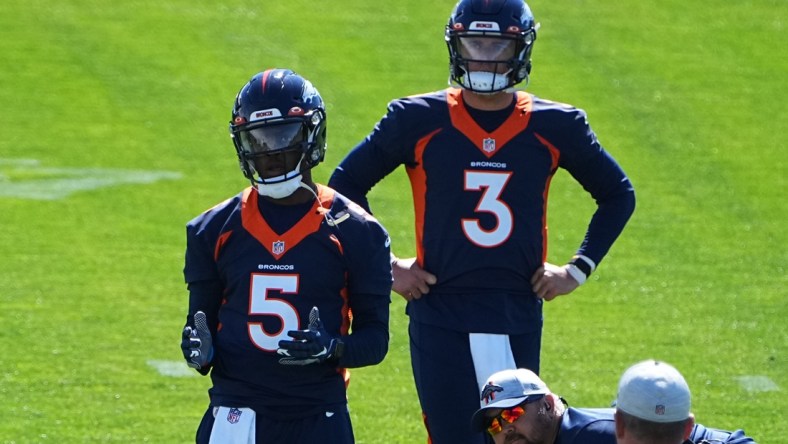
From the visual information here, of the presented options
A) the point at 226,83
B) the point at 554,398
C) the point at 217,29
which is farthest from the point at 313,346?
the point at 217,29

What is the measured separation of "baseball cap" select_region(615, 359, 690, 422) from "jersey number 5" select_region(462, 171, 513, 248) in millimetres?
1724

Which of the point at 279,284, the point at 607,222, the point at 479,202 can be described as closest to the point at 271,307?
the point at 279,284

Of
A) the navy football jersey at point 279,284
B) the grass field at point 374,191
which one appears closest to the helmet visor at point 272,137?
the navy football jersey at point 279,284

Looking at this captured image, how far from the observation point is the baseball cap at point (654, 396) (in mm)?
3697

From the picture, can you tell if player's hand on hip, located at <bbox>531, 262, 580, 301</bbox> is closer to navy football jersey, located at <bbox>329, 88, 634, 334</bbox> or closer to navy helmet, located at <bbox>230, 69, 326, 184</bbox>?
navy football jersey, located at <bbox>329, 88, 634, 334</bbox>

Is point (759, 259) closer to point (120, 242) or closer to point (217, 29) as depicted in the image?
point (120, 242)

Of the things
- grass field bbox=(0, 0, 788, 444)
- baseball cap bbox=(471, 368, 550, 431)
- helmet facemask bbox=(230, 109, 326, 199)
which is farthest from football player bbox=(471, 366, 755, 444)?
grass field bbox=(0, 0, 788, 444)

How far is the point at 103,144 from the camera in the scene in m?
12.4

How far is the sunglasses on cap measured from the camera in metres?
4.53

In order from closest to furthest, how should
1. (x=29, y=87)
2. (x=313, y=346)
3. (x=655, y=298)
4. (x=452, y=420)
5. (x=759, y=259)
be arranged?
1. (x=313, y=346)
2. (x=452, y=420)
3. (x=655, y=298)
4. (x=759, y=259)
5. (x=29, y=87)

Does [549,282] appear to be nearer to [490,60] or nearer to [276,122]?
[490,60]

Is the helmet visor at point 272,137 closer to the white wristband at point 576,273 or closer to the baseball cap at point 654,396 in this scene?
the baseball cap at point 654,396

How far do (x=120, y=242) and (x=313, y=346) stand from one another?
6.52 metres

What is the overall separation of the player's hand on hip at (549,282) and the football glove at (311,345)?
50.7 inches
